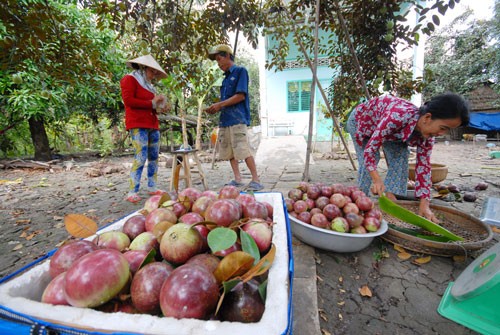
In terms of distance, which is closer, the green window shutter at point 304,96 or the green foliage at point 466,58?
the green window shutter at point 304,96

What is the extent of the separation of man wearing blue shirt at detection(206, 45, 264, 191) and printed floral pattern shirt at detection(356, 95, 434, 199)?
1.69 m

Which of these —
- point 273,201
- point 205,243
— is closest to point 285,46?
point 273,201

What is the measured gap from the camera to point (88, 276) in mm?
649

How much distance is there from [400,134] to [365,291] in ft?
5.04

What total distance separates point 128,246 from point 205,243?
1.10 feet

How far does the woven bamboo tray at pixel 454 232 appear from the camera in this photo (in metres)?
1.65

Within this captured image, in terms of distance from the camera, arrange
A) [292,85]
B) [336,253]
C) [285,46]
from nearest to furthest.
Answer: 1. [336,253]
2. [285,46]
3. [292,85]

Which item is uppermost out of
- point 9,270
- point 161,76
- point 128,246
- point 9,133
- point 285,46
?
point 285,46

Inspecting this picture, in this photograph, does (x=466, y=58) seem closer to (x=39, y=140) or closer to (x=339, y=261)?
(x=339, y=261)

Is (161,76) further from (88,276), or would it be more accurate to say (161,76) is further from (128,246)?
(88,276)

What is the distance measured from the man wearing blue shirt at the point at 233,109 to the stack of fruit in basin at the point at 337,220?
158cm

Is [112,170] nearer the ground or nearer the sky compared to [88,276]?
nearer the ground

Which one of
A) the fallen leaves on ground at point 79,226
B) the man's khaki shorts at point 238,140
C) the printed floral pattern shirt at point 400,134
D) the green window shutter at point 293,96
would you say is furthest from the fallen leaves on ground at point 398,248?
the green window shutter at point 293,96

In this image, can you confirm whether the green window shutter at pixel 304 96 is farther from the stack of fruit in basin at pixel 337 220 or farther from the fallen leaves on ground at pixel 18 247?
the fallen leaves on ground at pixel 18 247
